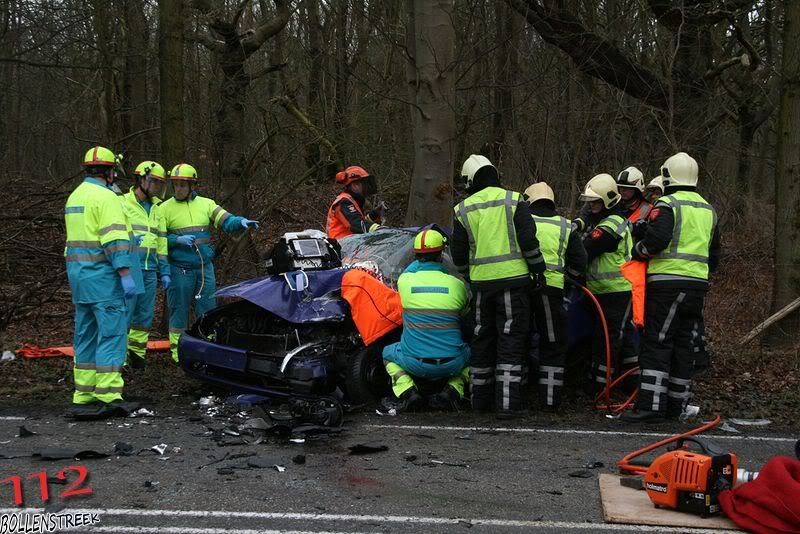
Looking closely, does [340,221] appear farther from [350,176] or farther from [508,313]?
[508,313]

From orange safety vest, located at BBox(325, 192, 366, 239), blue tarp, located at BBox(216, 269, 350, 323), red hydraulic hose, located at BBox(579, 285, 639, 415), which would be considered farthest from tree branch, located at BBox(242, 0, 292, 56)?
red hydraulic hose, located at BBox(579, 285, 639, 415)

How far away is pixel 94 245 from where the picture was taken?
7090 mm

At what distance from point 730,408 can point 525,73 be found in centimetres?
801

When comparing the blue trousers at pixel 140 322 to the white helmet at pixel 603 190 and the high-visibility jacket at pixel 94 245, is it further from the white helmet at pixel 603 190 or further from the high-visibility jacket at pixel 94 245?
the white helmet at pixel 603 190

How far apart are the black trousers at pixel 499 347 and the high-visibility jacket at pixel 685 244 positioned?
114 centimetres

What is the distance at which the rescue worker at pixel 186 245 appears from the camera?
30.3ft

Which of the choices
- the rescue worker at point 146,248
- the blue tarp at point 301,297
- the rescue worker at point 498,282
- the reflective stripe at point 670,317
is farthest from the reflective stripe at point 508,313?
the rescue worker at point 146,248

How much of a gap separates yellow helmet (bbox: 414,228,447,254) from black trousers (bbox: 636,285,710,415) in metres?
1.77

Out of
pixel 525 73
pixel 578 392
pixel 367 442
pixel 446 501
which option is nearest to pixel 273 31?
pixel 525 73

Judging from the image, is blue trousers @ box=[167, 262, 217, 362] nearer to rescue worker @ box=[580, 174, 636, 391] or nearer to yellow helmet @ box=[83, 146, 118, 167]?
yellow helmet @ box=[83, 146, 118, 167]

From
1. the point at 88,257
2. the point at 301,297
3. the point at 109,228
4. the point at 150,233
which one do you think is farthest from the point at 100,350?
the point at 150,233

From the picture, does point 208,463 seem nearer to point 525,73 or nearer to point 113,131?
point 525,73

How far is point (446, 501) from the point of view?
186 inches

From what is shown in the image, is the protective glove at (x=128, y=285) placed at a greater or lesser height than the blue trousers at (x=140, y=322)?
greater
